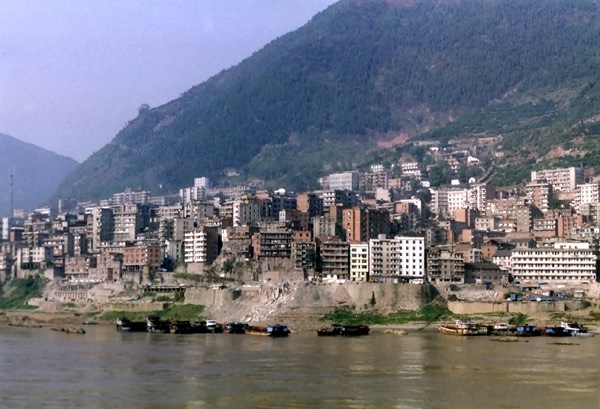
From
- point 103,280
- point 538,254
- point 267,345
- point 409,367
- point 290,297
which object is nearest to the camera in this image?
point 409,367

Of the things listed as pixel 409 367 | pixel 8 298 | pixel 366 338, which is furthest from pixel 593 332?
pixel 8 298

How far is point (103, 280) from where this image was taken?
367ft

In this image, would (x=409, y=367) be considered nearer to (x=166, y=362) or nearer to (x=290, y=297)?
(x=166, y=362)

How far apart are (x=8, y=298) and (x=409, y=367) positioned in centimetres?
7304

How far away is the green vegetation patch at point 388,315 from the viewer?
83.1 metres

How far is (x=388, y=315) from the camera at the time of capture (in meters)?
84.2

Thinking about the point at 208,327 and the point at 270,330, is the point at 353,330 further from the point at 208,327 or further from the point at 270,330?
the point at 208,327

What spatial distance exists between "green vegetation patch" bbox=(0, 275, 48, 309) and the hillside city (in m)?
1.46

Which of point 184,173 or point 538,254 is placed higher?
point 184,173

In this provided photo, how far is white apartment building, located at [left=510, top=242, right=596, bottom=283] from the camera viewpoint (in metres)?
93.4

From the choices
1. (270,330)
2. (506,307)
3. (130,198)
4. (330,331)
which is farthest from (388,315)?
(130,198)

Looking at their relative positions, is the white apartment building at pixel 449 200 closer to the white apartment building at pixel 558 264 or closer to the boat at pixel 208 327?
the white apartment building at pixel 558 264

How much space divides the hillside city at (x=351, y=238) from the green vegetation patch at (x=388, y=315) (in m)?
5.86

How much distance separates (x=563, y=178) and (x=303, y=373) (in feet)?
277
